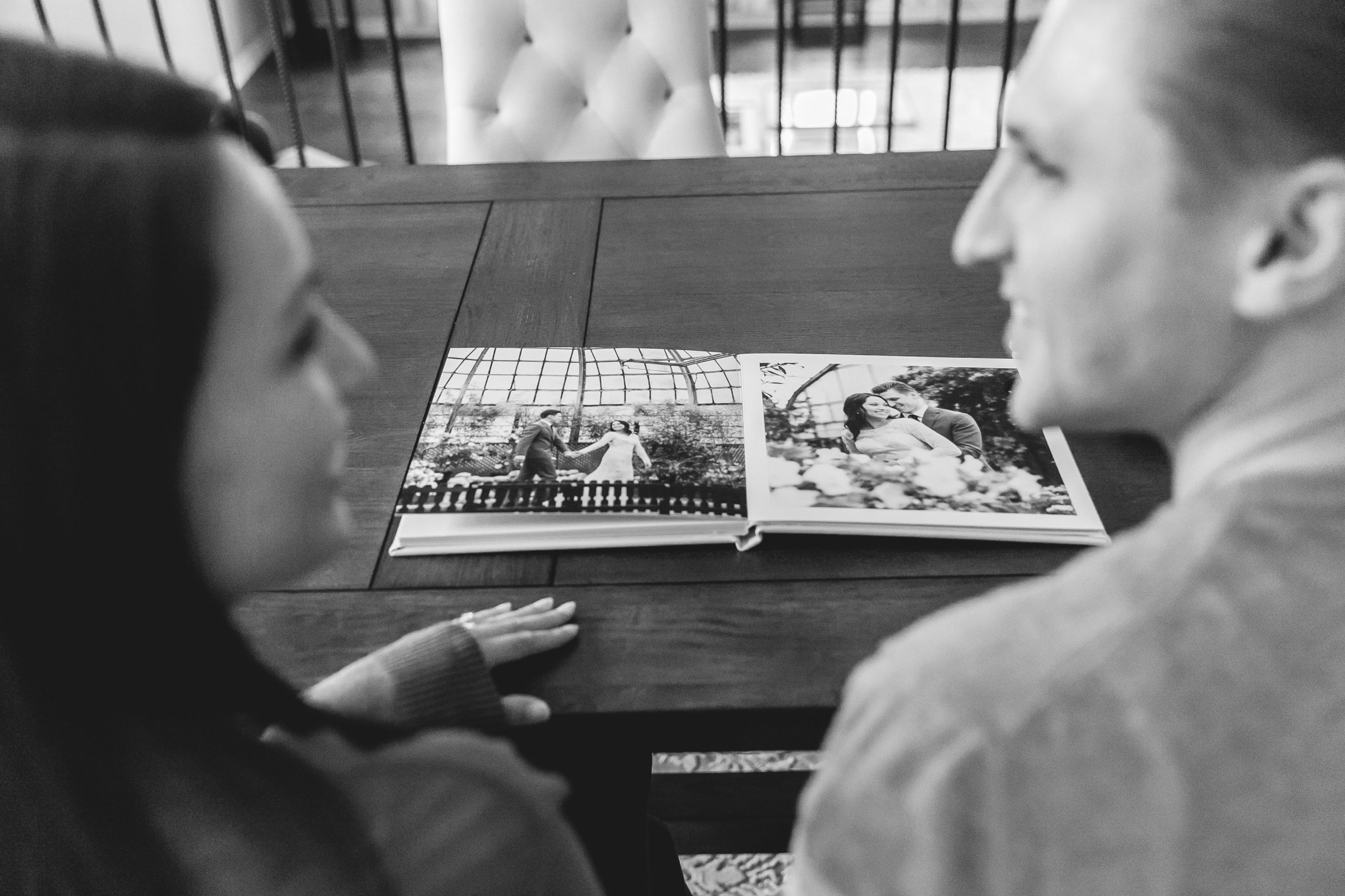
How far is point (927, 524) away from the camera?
929 millimetres

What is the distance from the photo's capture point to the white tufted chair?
1764 mm

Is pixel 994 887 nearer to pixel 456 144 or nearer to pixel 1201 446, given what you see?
pixel 1201 446

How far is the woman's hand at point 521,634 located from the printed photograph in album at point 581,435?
100 mm

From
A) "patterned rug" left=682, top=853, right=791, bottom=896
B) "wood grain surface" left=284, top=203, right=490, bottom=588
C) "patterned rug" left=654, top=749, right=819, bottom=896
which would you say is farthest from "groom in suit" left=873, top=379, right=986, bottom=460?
"patterned rug" left=682, top=853, right=791, bottom=896

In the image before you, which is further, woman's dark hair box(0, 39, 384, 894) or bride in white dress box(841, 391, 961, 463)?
bride in white dress box(841, 391, 961, 463)

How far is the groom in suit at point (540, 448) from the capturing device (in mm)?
978

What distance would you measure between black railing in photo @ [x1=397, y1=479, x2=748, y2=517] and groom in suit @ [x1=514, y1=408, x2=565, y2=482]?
1 centimetres

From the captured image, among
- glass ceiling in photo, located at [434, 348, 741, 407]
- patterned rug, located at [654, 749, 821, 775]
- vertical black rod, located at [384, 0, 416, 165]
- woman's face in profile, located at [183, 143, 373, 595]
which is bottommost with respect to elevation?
patterned rug, located at [654, 749, 821, 775]

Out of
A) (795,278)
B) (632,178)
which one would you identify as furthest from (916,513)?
(632,178)

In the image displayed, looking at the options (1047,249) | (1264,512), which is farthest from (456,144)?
(1264,512)

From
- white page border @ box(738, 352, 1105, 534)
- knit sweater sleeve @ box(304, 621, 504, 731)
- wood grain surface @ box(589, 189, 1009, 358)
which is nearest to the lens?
knit sweater sleeve @ box(304, 621, 504, 731)

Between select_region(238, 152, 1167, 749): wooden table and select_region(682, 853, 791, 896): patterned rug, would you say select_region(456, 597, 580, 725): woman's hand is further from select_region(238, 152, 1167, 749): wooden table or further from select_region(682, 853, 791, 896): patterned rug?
select_region(682, 853, 791, 896): patterned rug

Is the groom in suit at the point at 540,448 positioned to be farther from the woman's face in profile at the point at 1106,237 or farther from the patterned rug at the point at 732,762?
the patterned rug at the point at 732,762

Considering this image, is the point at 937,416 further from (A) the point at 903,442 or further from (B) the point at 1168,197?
(B) the point at 1168,197
